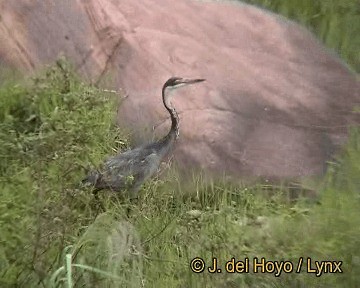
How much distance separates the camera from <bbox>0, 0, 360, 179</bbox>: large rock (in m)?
5.72

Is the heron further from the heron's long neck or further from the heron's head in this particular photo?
the heron's head

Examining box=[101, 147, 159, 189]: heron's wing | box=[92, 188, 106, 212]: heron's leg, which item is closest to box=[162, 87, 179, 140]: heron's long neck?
box=[101, 147, 159, 189]: heron's wing

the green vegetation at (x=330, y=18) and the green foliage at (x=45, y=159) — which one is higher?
the green foliage at (x=45, y=159)

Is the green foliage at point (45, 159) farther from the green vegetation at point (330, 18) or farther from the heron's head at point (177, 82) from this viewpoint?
the green vegetation at point (330, 18)

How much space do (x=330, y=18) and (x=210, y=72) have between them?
4.43 feet

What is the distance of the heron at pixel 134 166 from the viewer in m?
4.96

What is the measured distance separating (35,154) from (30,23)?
1.98 m

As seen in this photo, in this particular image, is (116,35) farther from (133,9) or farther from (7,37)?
(7,37)

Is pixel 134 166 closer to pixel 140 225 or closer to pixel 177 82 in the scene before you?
pixel 140 225

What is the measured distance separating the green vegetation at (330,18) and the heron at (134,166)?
187 cm

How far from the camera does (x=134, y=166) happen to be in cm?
→ 511

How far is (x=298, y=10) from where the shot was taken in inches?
276

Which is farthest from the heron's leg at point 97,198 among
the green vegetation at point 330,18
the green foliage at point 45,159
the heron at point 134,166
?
the green vegetation at point 330,18

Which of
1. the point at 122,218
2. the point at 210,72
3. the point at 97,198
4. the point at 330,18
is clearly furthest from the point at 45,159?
the point at 330,18
